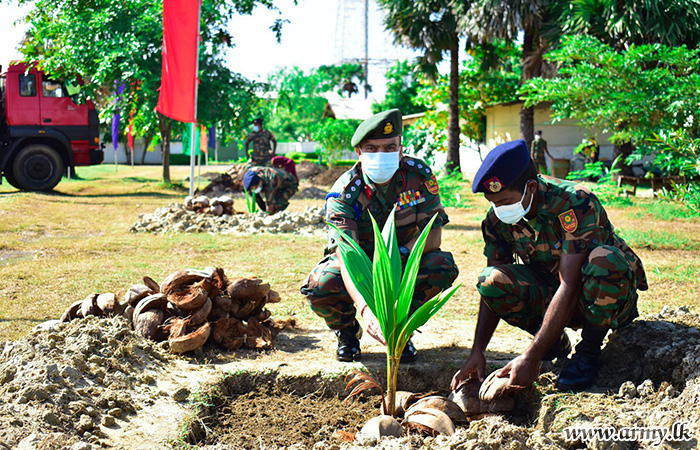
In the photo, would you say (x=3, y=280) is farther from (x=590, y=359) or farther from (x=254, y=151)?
(x=254, y=151)

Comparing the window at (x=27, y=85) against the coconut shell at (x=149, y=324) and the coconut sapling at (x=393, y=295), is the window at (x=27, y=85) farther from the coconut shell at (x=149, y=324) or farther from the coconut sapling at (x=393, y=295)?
the coconut sapling at (x=393, y=295)

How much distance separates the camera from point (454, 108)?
2038 centimetres

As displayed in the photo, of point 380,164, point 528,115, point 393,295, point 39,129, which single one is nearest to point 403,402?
point 393,295

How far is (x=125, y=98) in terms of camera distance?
52.7ft

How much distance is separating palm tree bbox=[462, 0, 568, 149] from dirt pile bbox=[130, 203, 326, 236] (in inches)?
360

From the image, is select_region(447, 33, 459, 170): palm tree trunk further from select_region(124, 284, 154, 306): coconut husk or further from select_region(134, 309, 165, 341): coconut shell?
select_region(134, 309, 165, 341): coconut shell

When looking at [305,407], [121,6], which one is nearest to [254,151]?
[121,6]

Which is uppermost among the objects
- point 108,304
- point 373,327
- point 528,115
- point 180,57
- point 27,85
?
point 27,85

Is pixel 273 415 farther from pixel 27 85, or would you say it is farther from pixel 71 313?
pixel 27 85

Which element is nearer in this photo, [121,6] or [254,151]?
[254,151]

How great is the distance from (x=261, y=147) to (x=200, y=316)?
9011mm

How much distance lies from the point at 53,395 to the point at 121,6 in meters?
15.4

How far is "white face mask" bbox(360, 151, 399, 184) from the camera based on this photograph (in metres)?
3.35

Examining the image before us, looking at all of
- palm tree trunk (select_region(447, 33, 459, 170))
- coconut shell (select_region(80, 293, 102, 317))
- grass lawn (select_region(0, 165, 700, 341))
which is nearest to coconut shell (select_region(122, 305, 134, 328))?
coconut shell (select_region(80, 293, 102, 317))
